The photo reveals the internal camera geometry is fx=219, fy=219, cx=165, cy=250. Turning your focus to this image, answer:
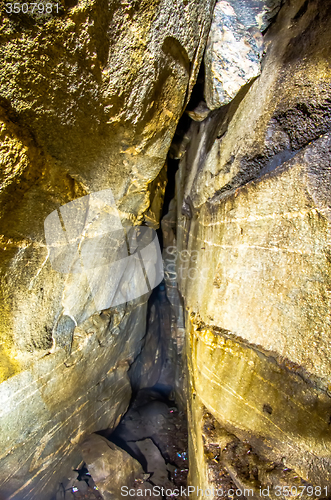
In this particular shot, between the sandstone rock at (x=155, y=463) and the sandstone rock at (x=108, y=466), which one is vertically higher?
the sandstone rock at (x=108, y=466)

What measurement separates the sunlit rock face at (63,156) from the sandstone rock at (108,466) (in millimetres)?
254

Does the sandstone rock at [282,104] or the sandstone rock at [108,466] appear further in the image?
the sandstone rock at [108,466]

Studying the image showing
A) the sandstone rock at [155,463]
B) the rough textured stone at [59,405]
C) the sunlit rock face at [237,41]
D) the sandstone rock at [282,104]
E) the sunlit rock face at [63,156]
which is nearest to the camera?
the sunlit rock face at [63,156]

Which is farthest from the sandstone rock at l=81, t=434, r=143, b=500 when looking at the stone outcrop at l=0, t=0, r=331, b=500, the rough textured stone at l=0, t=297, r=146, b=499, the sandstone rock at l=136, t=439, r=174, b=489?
the sandstone rock at l=136, t=439, r=174, b=489

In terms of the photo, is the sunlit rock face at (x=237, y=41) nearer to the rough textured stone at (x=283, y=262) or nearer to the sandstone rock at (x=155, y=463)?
the rough textured stone at (x=283, y=262)

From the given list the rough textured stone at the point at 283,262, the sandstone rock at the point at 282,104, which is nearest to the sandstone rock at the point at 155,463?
the rough textured stone at the point at 283,262

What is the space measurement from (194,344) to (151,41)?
9.41 ft

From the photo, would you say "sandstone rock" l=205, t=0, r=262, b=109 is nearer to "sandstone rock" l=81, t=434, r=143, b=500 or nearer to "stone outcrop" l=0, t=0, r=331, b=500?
"stone outcrop" l=0, t=0, r=331, b=500

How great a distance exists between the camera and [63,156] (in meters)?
1.69

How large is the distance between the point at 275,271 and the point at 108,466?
11.6 ft

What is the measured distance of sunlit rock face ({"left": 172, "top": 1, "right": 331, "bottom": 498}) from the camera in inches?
50.3

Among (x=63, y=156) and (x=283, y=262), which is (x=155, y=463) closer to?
(x=283, y=262)

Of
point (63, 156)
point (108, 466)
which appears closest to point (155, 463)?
point (108, 466)

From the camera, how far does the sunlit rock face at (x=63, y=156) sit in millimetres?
1197
